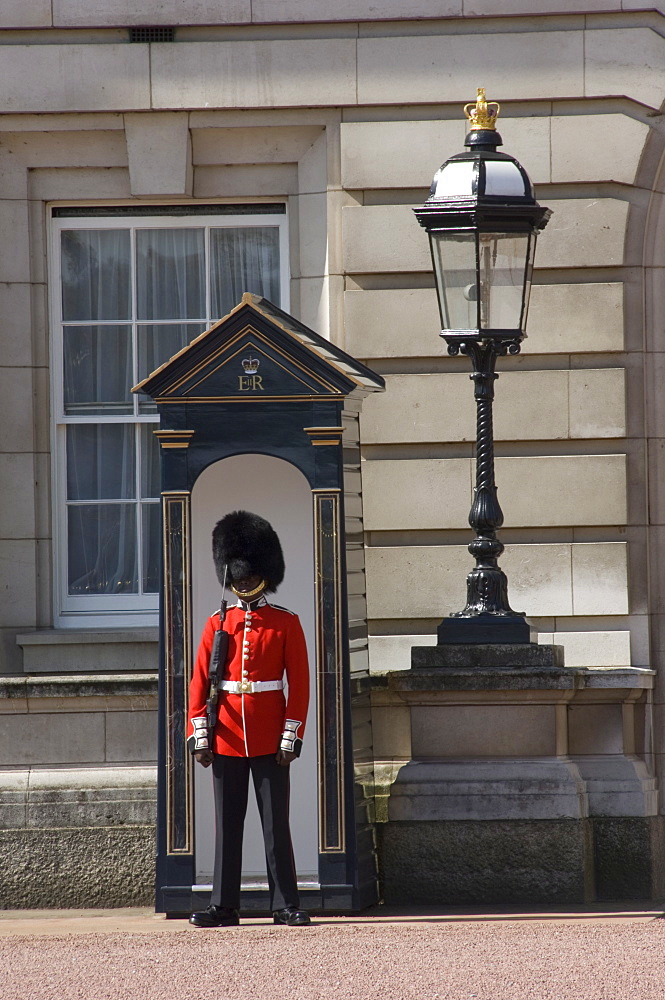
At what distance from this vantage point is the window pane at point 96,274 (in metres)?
7.98

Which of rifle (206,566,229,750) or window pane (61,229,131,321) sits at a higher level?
window pane (61,229,131,321)

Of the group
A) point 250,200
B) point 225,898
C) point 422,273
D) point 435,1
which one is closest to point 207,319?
point 250,200

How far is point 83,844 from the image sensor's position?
7.18 meters

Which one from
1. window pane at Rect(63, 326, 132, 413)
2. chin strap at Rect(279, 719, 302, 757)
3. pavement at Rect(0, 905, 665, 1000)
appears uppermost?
window pane at Rect(63, 326, 132, 413)

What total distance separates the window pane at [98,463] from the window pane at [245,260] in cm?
85

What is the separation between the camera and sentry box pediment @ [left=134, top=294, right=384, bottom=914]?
6359 mm

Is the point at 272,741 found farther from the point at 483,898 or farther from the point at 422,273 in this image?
the point at 422,273

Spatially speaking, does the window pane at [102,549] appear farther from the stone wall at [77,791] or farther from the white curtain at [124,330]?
the stone wall at [77,791]

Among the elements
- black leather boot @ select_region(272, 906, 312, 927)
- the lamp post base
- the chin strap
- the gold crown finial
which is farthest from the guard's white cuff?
the gold crown finial

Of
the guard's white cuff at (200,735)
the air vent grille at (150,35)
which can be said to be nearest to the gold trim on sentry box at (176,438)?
the guard's white cuff at (200,735)

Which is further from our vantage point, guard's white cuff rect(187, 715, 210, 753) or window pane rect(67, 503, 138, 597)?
window pane rect(67, 503, 138, 597)

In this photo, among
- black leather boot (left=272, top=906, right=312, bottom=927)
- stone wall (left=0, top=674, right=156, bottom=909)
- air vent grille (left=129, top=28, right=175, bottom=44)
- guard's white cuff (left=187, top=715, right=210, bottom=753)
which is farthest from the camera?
air vent grille (left=129, top=28, right=175, bottom=44)

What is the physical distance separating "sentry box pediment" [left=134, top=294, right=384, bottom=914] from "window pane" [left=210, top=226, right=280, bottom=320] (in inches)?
57.1

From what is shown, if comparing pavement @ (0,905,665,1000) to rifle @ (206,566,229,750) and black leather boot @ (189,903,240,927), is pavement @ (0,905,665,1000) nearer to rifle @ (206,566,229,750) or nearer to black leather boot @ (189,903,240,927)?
black leather boot @ (189,903,240,927)
